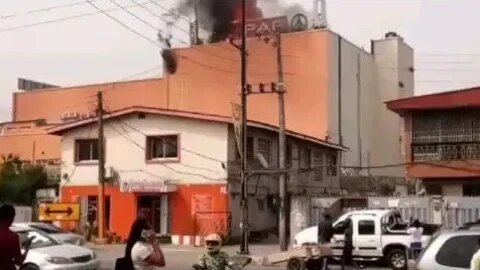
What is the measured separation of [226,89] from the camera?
198 feet

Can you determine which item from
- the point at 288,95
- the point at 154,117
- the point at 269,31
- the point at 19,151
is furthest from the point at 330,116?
the point at 19,151

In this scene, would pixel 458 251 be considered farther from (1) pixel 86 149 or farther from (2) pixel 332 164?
(2) pixel 332 164

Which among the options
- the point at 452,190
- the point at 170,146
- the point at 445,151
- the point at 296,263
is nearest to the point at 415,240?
the point at 296,263

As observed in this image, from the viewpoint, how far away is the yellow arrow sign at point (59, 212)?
36.3 metres

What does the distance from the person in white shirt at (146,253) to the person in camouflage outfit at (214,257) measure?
0.63 m

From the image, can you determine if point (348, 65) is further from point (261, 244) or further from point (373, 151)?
point (261, 244)

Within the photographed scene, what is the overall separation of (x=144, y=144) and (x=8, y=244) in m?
29.8

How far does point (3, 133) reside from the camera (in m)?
68.0

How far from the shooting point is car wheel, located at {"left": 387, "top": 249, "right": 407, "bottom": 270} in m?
22.5

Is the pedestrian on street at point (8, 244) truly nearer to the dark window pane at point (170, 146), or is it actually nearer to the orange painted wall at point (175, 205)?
the orange painted wall at point (175, 205)

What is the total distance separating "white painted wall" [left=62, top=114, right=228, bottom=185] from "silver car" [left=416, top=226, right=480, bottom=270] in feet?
89.0

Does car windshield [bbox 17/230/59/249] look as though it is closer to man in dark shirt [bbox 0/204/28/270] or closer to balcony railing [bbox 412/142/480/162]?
man in dark shirt [bbox 0/204/28/270]

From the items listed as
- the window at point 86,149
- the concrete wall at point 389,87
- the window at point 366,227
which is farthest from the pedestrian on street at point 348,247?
the concrete wall at point 389,87

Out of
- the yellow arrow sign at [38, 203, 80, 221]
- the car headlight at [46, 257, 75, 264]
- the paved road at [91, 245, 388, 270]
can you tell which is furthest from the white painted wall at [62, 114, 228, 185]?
the car headlight at [46, 257, 75, 264]
